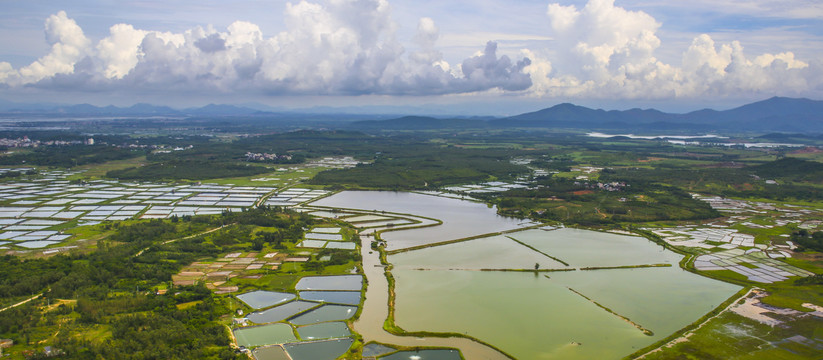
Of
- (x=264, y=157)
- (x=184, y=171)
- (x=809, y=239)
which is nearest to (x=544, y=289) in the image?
(x=809, y=239)

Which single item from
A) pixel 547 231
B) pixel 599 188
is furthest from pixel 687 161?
pixel 547 231

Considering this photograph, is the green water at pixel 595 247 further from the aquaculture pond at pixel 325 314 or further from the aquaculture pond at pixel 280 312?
the aquaculture pond at pixel 280 312

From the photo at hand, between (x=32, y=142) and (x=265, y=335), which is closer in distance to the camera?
(x=265, y=335)

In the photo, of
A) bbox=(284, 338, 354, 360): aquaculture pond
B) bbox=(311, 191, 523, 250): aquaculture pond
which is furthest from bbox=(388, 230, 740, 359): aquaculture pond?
bbox=(311, 191, 523, 250): aquaculture pond

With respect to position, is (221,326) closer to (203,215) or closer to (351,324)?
(351,324)

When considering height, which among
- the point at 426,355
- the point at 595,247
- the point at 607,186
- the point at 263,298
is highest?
the point at 607,186

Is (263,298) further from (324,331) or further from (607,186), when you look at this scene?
(607,186)

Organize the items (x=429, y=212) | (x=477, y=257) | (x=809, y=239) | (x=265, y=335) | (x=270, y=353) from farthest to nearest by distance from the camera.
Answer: (x=429, y=212)
(x=809, y=239)
(x=477, y=257)
(x=265, y=335)
(x=270, y=353)
